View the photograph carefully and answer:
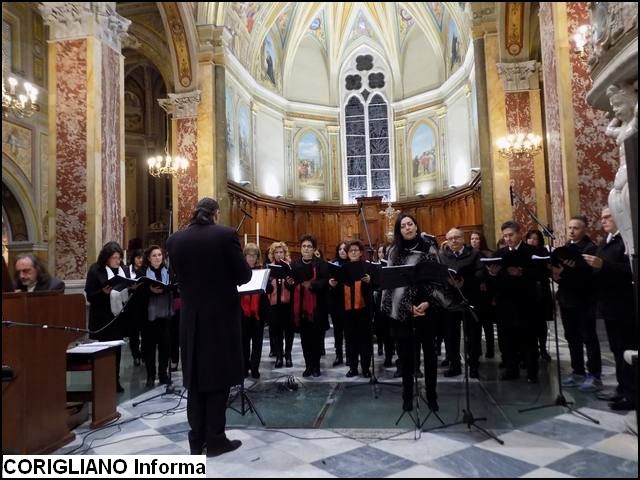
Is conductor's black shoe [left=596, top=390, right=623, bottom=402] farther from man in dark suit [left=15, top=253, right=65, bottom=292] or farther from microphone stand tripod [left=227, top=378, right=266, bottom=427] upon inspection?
man in dark suit [left=15, top=253, right=65, bottom=292]

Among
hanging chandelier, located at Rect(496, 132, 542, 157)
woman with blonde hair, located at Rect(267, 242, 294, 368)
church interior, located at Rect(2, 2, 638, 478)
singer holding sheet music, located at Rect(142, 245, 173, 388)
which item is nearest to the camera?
church interior, located at Rect(2, 2, 638, 478)

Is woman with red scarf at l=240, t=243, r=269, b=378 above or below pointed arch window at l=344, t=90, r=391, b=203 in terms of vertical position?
below

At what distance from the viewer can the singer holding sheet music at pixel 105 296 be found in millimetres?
5199

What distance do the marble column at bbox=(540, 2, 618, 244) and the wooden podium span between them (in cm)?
604

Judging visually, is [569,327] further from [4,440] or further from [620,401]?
[4,440]

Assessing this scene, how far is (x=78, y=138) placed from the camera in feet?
26.2

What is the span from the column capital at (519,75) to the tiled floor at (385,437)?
26.6 ft

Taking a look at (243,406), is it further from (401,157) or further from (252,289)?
(401,157)

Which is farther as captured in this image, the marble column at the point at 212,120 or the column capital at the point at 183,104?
the column capital at the point at 183,104

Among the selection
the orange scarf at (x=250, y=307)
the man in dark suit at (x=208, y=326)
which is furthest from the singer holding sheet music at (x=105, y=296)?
the man in dark suit at (x=208, y=326)

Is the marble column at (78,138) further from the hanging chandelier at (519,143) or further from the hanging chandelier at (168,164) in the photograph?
the hanging chandelier at (519,143)

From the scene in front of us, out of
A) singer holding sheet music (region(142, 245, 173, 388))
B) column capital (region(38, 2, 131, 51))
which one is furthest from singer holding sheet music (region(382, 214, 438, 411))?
column capital (region(38, 2, 131, 51))

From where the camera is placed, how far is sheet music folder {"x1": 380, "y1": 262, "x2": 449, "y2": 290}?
12.5 feet

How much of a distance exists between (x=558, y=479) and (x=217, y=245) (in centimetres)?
251
